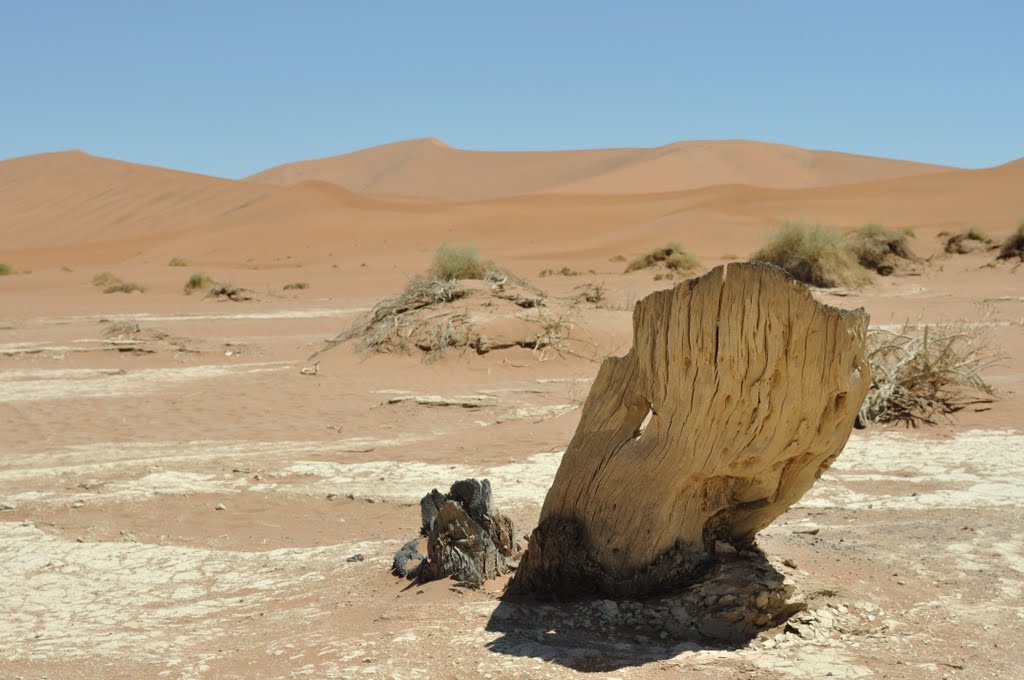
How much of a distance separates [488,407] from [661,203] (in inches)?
1968

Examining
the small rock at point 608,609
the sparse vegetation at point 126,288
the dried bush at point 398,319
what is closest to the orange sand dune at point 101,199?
the sparse vegetation at point 126,288

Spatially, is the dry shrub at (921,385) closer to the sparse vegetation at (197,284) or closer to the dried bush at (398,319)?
the dried bush at (398,319)

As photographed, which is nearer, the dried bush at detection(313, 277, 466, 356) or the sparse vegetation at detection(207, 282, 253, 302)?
the dried bush at detection(313, 277, 466, 356)

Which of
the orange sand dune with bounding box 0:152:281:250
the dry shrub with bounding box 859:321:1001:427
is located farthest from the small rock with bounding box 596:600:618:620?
the orange sand dune with bounding box 0:152:281:250

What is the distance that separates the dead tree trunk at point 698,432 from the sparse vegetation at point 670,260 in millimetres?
23618

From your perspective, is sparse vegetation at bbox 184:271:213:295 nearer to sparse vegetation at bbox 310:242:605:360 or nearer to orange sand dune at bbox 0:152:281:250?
sparse vegetation at bbox 310:242:605:360

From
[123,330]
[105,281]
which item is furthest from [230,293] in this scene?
[123,330]

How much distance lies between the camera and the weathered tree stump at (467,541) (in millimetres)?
5109

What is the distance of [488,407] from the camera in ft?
38.0

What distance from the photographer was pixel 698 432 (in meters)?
4.35

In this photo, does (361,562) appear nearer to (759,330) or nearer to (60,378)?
(759,330)

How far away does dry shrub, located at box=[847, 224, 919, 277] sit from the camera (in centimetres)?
2583

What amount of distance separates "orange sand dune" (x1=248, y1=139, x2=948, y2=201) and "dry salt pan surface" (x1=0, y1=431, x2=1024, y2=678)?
8133 centimetres

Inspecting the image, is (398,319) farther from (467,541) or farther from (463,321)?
(467,541)
